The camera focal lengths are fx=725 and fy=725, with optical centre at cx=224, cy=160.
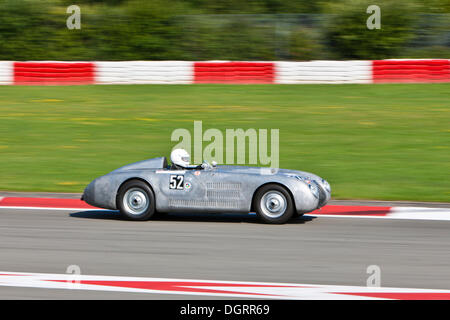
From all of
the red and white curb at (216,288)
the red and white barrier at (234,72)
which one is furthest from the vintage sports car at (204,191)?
the red and white barrier at (234,72)

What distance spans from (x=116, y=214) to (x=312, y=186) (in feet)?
9.23

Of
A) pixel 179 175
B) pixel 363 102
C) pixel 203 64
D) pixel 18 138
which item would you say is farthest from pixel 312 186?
pixel 203 64

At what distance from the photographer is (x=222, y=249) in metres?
7.84

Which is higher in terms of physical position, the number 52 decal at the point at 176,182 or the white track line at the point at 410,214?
the number 52 decal at the point at 176,182

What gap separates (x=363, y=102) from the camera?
62.0ft

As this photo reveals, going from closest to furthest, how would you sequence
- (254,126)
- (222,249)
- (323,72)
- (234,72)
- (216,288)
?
(216,288)
(222,249)
(254,126)
(323,72)
(234,72)

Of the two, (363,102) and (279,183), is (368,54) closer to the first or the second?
(363,102)

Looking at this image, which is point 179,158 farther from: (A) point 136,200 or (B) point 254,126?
(B) point 254,126

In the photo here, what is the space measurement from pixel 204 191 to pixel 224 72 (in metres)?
12.7

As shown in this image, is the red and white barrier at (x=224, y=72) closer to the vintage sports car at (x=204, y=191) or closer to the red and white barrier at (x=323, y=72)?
the red and white barrier at (x=323, y=72)

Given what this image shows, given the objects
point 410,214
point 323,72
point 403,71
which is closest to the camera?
point 410,214

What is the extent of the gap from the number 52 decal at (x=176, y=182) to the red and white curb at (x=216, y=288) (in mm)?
2534

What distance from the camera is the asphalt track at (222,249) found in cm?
680

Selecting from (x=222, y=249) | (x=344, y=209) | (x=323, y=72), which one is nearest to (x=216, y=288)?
(x=222, y=249)
